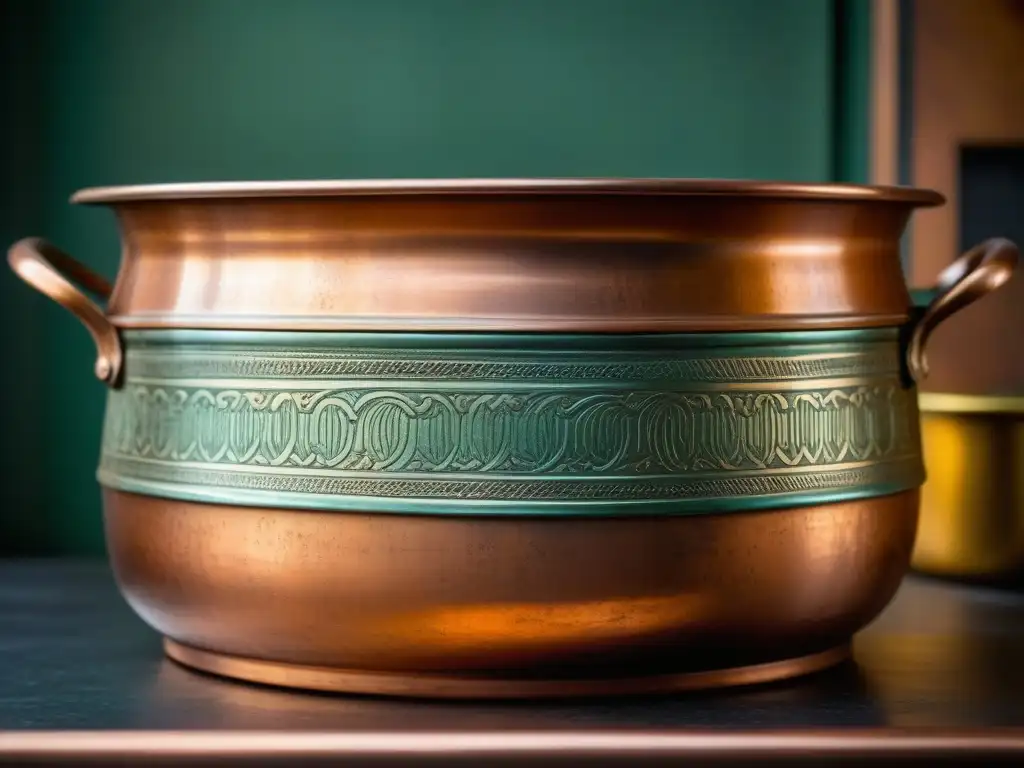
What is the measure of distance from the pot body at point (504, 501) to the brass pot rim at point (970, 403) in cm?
27

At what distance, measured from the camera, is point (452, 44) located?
1.02 m

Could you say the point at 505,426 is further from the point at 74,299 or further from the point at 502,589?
the point at 74,299

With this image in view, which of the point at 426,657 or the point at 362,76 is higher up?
the point at 362,76

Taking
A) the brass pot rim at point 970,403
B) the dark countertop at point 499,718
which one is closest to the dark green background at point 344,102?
the brass pot rim at point 970,403

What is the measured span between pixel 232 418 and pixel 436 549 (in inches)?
4.2

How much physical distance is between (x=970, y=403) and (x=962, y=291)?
0.81 ft

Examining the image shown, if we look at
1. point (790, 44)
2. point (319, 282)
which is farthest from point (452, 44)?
point (319, 282)

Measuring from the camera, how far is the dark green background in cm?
102

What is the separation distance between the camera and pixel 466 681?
657 mm

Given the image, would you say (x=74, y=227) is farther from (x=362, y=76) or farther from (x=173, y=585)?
(x=173, y=585)

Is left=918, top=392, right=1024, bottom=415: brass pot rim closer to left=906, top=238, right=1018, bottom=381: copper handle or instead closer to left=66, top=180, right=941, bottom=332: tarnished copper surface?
left=906, top=238, right=1018, bottom=381: copper handle

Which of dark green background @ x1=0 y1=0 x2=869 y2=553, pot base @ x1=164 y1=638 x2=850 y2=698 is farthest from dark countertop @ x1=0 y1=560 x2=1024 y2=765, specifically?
dark green background @ x1=0 y1=0 x2=869 y2=553

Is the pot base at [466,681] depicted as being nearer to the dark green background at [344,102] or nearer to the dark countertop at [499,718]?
the dark countertop at [499,718]

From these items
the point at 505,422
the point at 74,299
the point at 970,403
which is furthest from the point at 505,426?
the point at 970,403
